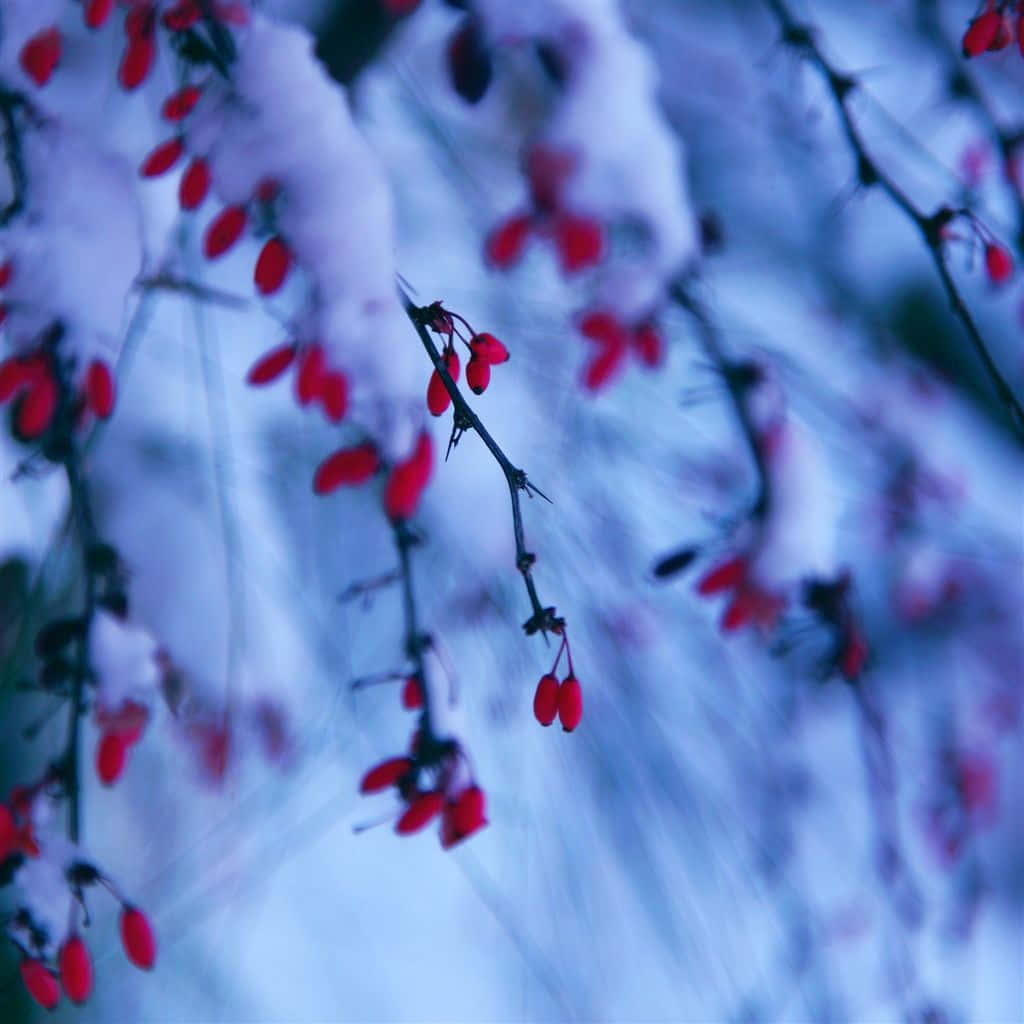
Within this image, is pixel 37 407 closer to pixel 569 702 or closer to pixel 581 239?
pixel 569 702

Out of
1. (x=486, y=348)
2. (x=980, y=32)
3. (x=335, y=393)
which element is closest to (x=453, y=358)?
(x=486, y=348)

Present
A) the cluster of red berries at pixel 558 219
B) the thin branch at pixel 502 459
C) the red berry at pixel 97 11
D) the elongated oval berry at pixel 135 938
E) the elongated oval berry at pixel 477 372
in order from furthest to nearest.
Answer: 1. the cluster of red berries at pixel 558 219
2. the elongated oval berry at pixel 135 938
3. the red berry at pixel 97 11
4. the elongated oval berry at pixel 477 372
5. the thin branch at pixel 502 459

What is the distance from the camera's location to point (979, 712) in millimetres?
4016

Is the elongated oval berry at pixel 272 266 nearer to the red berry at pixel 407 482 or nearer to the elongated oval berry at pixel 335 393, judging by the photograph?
the elongated oval berry at pixel 335 393

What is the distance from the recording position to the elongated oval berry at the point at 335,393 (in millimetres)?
987

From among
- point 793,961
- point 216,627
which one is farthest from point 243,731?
point 793,961

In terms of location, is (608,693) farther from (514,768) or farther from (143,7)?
(143,7)

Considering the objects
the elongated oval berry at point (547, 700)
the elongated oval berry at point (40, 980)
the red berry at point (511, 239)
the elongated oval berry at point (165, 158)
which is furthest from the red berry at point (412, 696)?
the red berry at point (511, 239)

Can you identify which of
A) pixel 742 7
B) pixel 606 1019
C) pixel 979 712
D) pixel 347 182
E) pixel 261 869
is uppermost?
pixel 742 7

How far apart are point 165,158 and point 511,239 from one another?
57cm

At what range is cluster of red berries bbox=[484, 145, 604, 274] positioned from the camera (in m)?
1.31

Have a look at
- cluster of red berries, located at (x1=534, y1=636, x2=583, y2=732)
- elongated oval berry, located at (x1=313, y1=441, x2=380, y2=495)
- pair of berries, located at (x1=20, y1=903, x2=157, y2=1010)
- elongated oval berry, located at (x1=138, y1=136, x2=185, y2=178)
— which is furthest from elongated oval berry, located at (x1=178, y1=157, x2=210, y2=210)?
pair of berries, located at (x1=20, y1=903, x2=157, y2=1010)

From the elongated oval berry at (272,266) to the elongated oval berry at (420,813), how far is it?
1.89 feet

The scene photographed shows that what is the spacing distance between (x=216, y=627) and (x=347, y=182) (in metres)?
1.42
